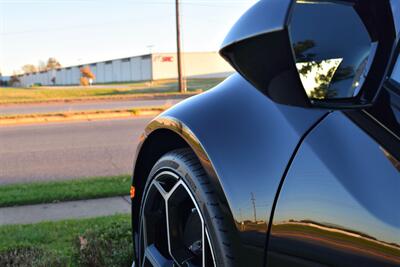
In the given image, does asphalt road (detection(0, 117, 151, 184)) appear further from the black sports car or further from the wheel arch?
the black sports car

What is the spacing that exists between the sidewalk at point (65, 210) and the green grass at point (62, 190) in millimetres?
111

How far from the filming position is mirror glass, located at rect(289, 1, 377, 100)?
1.33 m

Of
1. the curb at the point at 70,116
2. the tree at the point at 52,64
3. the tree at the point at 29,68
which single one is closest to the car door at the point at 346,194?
the curb at the point at 70,116

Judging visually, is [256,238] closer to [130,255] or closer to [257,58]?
[257,58]

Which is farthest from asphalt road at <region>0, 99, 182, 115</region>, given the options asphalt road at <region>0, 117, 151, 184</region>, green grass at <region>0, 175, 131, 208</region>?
green grass at <region>0, 175, 131, 208</region>

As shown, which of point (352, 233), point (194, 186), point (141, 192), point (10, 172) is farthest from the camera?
point (10, 172)

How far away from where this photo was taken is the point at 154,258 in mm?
2234

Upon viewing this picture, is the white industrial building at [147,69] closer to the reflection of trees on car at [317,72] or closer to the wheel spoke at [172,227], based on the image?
the wheel spoke at [172,227]

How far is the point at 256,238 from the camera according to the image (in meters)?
1.58

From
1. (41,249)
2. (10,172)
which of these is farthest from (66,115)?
(41,249)

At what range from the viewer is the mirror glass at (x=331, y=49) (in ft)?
4.37

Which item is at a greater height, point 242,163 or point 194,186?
point 242,163

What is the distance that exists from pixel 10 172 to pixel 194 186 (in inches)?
255

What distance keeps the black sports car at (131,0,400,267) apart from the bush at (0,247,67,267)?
5.45ft
